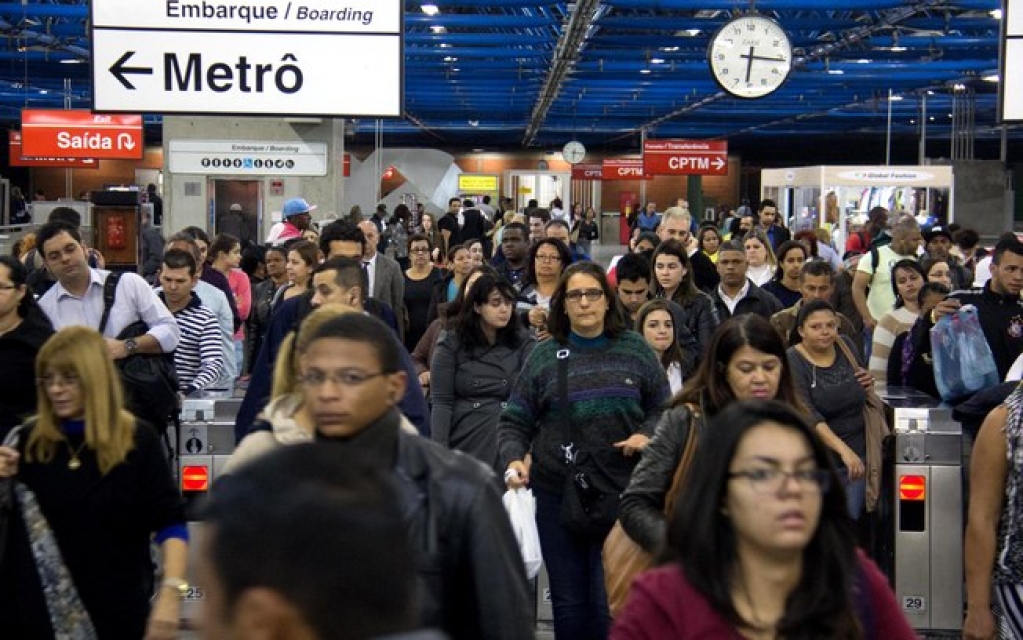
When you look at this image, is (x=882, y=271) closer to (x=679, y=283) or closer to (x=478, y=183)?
(x=679, y=283)

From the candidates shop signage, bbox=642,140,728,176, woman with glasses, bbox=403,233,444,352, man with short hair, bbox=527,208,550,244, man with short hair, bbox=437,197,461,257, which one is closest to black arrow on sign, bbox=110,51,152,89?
woman with glasses, bbox=403,233,444,352

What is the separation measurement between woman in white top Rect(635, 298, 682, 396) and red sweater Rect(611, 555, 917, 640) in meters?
4.03

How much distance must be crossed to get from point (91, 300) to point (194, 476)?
907 millimetres

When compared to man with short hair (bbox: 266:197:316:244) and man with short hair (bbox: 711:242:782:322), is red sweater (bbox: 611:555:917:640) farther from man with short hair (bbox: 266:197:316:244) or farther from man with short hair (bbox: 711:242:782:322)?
man with short hair (bbox: 266:197:316:244)

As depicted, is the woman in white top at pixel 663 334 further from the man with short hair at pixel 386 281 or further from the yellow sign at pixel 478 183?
the yellow sign at pixel 478 183

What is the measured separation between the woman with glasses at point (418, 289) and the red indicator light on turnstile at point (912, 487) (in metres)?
5.09

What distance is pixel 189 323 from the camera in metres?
8.00

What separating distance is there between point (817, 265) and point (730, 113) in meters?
30.3

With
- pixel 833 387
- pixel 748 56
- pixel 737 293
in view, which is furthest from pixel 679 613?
pixel 748 56

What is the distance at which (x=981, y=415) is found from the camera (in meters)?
6.12

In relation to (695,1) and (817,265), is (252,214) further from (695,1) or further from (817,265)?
(817,265)

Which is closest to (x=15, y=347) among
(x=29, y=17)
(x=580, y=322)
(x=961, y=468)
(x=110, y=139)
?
(x=580, y=322)

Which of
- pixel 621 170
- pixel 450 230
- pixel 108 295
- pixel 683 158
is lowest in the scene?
pixel 108 295

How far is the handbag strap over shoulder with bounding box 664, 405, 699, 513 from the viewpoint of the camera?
4074mm
